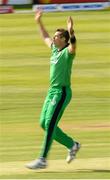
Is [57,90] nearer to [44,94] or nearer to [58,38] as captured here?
[58,38]

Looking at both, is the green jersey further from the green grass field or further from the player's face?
the green grass field

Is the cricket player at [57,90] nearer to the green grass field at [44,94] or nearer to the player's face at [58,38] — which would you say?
the player's face at [58,38]

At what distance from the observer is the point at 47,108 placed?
10859mm

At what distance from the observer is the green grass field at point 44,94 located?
36.5 ft

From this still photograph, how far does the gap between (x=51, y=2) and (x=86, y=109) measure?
18.9m

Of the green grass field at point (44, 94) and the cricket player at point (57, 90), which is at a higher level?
the cricket player at point (57, 90)

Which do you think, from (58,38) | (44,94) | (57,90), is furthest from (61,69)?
(44,94)

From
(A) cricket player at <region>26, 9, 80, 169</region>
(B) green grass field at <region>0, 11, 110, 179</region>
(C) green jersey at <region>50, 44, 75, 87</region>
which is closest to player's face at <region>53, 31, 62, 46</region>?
(A) cricket player at <region>26, 9, 80, 169</region>

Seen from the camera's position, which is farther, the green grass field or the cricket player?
the green grass field

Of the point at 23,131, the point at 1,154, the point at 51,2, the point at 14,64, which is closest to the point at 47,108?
the point at 1,154

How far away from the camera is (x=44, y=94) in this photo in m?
18.5

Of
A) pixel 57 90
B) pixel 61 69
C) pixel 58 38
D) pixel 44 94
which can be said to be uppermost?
pixel 58 38

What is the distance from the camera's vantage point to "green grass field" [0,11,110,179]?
36.5 feet


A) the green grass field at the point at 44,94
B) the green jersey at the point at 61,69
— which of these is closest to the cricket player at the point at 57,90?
the green jersey at the point at 61,69
